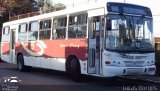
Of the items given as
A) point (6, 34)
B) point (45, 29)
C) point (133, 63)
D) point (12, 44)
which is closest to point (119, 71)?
point (133, 63)

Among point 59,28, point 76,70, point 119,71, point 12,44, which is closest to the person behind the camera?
point 119,71

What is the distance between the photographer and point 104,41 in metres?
15.1

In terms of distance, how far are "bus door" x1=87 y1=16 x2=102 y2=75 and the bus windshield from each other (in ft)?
2.04

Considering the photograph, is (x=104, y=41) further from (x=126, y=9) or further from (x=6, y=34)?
(x=6, y=34)

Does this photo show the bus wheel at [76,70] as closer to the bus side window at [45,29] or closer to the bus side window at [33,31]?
the bus side window at [45,29]

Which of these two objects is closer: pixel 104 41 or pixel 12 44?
pixel 104 41

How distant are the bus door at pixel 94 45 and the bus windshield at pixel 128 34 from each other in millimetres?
621

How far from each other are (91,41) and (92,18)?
919 millimetres

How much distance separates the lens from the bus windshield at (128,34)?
15055mm

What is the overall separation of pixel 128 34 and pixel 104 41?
0.97 m

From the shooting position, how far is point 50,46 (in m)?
19.5

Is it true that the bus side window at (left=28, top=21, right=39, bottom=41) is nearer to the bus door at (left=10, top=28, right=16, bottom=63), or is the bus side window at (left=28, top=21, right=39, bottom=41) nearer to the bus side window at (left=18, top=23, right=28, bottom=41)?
the bus side window at (left=18, top=23, right=28, bottom=41)

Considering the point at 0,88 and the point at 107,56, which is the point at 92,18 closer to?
the point at 107,56

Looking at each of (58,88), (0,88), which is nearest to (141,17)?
(58,88)
